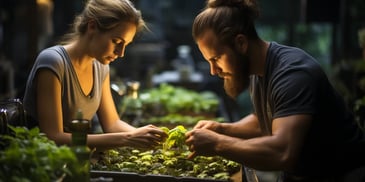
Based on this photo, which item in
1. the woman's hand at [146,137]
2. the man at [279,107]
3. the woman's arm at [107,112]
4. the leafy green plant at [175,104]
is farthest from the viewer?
the leafy green plant at [175,104]

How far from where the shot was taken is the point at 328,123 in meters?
3.51

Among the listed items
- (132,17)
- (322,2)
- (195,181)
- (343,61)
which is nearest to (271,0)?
(343,61)

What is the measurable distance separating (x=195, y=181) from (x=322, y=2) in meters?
6.00

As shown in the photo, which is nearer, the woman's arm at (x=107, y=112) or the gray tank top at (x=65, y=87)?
the gray tank top at (x=65, y=87)

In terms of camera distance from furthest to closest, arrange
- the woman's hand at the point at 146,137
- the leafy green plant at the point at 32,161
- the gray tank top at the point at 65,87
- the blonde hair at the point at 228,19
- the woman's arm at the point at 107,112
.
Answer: the woman's arm at the point at 107,112 → the gray tank top at the point at 65,87 → the woman's hand at the point at 146,137 → the blonde hair at the point at 228,19 → the leafy green plant at the point at 32,161

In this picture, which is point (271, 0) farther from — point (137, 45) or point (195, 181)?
point (195, 181)

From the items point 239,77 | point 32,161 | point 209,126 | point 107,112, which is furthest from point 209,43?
point 32,161

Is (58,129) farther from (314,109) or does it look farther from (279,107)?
(314,109)

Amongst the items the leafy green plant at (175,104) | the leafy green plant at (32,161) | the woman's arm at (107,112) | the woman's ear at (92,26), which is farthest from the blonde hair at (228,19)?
the leafy green plant at (175,104)

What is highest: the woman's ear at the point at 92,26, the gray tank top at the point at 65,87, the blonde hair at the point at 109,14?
the blonde hair at the point at 109,14

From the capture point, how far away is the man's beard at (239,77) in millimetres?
3633

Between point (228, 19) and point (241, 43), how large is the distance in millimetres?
139

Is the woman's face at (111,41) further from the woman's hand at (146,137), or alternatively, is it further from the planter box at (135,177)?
the planter box at (135,177)

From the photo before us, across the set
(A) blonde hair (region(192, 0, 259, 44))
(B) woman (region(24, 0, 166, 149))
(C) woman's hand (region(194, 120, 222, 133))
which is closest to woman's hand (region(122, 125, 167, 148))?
(B) woman (region(24, 0, 166, 149))
